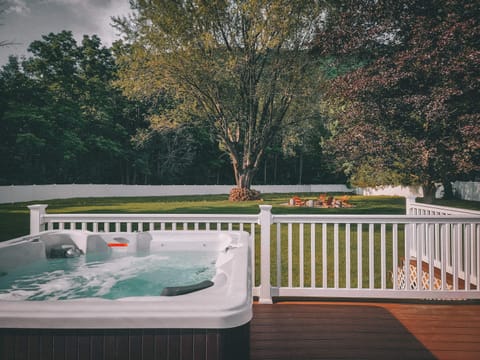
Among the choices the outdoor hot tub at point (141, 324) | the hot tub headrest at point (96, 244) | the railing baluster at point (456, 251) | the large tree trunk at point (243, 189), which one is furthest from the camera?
the large tree trunk at point (243, 189)

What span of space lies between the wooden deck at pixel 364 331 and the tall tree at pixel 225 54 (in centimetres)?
1234

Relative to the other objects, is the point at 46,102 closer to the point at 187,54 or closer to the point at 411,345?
the point at 187,54

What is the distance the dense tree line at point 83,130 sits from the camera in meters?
20.5

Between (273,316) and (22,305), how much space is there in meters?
1.97

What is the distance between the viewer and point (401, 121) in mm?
10781

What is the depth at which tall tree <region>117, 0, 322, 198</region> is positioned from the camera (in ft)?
46.1

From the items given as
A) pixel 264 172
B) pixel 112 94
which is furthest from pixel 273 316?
pixel 264 172

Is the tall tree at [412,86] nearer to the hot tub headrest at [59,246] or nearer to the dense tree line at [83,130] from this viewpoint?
the dense tree line at [83,130]

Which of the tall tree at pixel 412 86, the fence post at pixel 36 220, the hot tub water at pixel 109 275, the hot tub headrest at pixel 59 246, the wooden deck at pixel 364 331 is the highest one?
the tall tree at pixel 412 86

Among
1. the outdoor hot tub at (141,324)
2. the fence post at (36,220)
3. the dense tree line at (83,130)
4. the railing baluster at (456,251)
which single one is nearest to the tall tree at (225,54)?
the dense tree line at (83,130)

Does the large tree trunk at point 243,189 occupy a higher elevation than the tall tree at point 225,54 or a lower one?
lower

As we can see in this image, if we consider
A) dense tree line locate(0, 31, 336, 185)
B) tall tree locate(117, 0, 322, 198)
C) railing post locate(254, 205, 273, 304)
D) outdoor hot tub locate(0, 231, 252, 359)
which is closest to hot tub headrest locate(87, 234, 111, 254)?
railing post locate(254, 205, 273, 304)

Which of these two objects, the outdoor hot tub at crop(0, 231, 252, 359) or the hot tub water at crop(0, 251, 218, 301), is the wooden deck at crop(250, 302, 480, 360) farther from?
the hot tub water at crop(0, 251, 218, 301)

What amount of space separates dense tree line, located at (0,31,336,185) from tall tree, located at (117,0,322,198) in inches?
113
